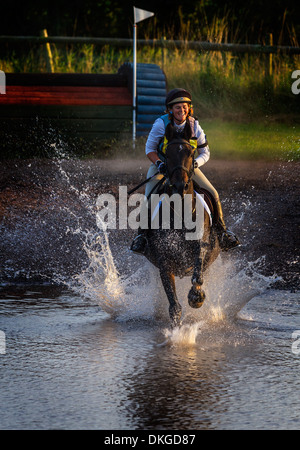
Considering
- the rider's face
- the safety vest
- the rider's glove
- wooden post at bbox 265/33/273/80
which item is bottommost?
the rider's glove

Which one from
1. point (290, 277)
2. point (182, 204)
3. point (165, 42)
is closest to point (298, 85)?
point (165, 42)

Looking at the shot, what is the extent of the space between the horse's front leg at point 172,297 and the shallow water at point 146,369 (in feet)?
0.40

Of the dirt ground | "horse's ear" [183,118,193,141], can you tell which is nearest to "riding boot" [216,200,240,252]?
"horse's ear" [183,118,193,141]

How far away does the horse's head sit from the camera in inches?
288

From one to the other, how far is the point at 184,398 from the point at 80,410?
0.70 metres

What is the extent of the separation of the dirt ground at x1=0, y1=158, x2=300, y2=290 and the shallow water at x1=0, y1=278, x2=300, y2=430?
1.89 m

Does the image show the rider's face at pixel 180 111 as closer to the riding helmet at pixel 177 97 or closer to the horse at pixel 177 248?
the riding helmet at pixel 177 97

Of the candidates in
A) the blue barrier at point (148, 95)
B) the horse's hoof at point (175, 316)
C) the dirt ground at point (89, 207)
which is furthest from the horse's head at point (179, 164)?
the blue barrier at point (148, 95)

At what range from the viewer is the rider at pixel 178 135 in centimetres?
785

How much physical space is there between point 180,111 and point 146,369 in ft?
8.08

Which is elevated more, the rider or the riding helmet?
the riding helmet

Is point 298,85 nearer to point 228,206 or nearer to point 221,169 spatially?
point 221,169

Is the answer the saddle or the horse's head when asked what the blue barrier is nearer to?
the saddle

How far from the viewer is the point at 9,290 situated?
9.59 m
